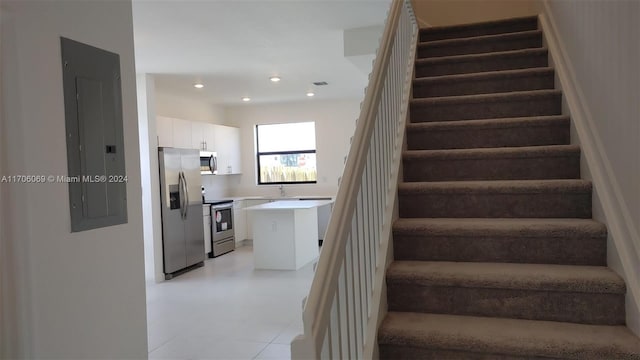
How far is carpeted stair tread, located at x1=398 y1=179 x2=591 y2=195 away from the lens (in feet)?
7.29

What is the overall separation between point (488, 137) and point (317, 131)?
6199 millimetres

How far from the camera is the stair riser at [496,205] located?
224 cm

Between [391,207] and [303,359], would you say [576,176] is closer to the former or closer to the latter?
[391,207]

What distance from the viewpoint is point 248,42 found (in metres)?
4.55

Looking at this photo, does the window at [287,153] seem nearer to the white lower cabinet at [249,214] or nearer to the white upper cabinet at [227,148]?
the white upper cabinet at [227,148]

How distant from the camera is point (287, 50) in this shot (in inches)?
193

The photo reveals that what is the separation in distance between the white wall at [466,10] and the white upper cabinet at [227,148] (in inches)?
180

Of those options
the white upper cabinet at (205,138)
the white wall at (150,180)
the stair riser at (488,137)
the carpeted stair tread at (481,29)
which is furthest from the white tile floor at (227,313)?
the carpeted stair tread at (481,29)

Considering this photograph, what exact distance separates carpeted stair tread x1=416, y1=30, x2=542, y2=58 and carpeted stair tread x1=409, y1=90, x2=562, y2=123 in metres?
0.76

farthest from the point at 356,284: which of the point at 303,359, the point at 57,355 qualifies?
the point at 57,355

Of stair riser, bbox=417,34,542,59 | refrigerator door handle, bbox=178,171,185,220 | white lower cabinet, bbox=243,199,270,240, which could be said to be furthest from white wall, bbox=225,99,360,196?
stair riser, bbox=417,34,542,59

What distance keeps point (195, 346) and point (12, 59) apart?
8.32 feet

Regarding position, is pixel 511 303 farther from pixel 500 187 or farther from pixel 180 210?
pixel 180 210

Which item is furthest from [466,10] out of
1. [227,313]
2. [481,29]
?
[227,313]
